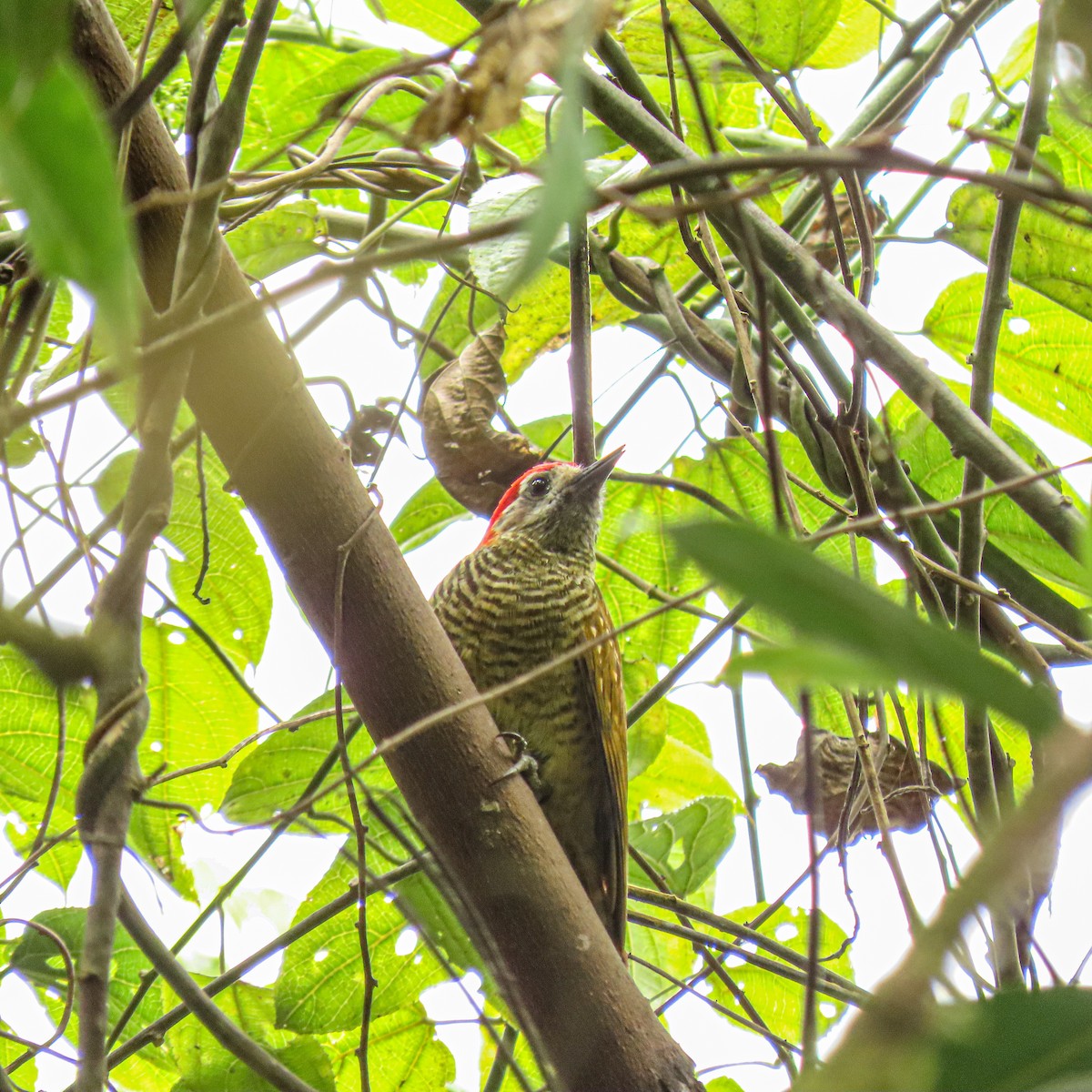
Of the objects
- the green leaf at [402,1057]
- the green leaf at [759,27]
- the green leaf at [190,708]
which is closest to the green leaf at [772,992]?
the green leaf at [402,1057]

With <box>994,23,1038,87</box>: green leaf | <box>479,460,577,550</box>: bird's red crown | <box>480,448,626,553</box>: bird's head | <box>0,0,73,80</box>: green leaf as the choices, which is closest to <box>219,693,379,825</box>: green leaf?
Result: <box>480,448,626,553</box>: bird's head

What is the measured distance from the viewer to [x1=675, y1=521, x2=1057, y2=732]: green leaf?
52 cm

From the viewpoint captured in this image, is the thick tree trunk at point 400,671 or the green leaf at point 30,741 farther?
the green leaf at point 30,741

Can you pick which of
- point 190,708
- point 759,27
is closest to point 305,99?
point 759,27

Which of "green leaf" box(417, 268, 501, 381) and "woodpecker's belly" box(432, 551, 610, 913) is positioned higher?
"green leaf" box(417, 268, 501, 381)

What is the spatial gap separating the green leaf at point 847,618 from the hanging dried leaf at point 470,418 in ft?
5.84

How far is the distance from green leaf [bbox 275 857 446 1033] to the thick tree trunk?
0.74m

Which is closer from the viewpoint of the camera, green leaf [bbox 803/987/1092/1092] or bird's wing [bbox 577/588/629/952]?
green leaf [bbox 803/987/1092/1092]

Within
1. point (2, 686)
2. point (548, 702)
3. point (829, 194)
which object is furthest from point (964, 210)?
point (2, 686)

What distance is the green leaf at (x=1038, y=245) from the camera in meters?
2.19

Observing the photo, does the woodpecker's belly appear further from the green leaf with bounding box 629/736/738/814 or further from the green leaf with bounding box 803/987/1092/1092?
the green leaf with bounding box 803/987/1092/1092

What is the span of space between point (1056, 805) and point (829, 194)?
1276 millimetres

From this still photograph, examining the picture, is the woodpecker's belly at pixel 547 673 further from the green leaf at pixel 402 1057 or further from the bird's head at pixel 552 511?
the green leaf at pixel 402 1057

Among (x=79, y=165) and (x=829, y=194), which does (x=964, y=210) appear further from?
(x=79, y=165)
